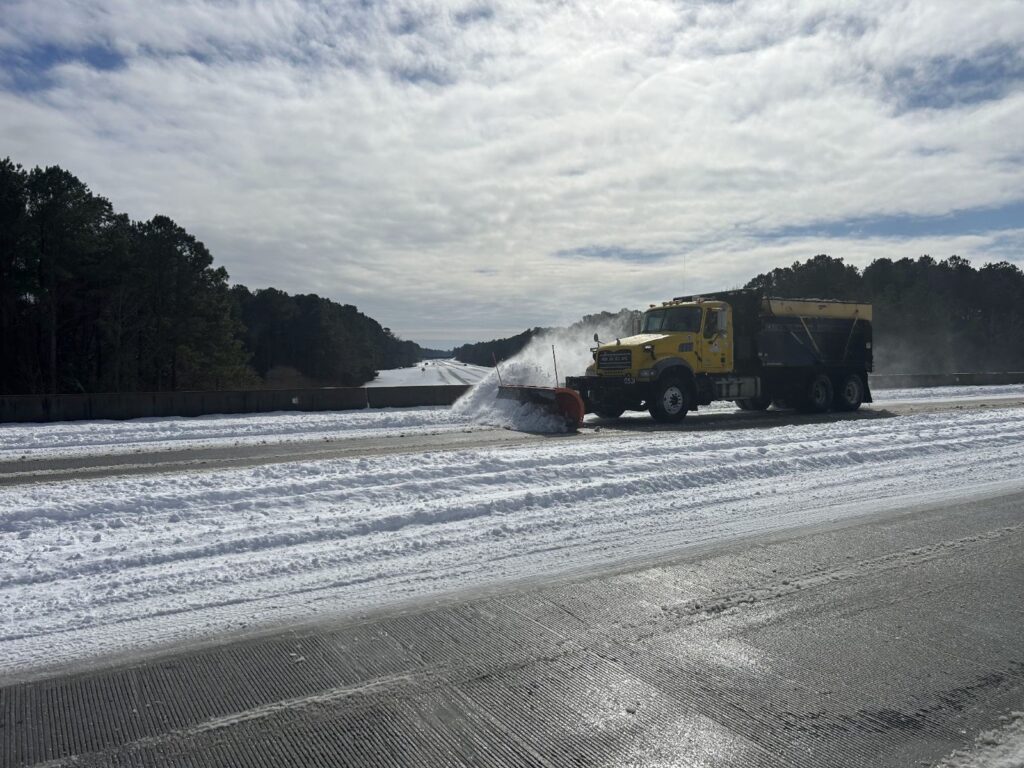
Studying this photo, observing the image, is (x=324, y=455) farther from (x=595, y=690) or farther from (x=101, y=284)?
(x=101, y=284)

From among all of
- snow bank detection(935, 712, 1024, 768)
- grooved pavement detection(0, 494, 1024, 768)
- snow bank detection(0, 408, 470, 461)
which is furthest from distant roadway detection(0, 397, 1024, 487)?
snow bank detection(935, 712, 1024, 768)

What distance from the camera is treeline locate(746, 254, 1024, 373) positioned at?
6297 centimetres

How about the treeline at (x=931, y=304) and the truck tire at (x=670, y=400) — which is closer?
the truck tire at (x=670, y=400)

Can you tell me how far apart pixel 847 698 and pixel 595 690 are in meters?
1.28

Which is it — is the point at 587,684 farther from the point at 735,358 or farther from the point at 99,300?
the point at 99,300

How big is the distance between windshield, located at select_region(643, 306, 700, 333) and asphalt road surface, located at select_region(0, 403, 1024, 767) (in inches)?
537

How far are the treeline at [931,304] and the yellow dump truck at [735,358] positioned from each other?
37165mm

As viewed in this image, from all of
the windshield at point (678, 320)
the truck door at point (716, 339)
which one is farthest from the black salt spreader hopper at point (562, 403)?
the truck door at point (716, 339)

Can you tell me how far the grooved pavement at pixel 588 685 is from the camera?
344 centimetres

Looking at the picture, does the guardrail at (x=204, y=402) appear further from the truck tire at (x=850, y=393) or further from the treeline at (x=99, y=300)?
the treeline at (x=99, y=300)

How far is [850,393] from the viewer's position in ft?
74.2

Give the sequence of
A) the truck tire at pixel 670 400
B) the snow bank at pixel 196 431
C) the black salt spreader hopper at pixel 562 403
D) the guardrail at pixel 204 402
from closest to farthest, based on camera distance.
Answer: the snow bank at pixel 196 431, the black salt spreader hopper at pixel 562 403, the truck tire at pixel 670 400, the guardrail at pixel 204 402

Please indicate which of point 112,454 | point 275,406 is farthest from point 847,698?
point 275,406

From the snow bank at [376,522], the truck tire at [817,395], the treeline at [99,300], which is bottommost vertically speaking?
the snow bank at [376,522]
